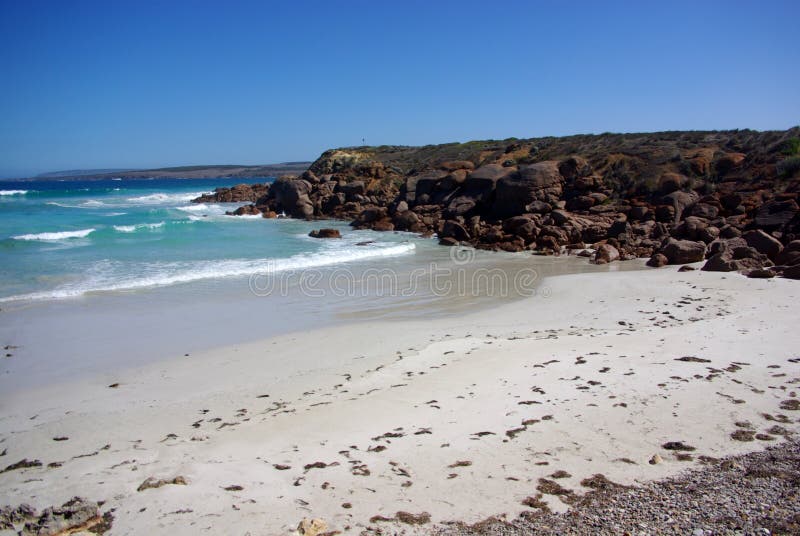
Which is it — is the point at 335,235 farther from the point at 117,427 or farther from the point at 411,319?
the point at 117,427

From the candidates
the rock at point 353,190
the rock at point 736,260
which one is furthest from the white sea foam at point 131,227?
the rock at point 736,260

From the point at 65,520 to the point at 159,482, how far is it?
0.75 meters

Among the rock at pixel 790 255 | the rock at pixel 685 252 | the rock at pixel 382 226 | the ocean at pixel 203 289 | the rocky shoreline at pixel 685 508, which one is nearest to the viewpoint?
the rocky shoreline at pixel 685 508

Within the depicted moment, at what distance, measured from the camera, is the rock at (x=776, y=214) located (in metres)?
17.3

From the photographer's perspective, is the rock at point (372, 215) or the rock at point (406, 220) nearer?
the rock at point (406, 220)

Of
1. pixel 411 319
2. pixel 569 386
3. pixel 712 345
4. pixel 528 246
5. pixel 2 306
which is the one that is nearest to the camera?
pixel 569 386

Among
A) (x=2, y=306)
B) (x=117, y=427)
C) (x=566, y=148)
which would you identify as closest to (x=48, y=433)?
(x=117, y=427)

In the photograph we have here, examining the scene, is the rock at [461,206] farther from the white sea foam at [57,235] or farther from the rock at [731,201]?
the white sea foam at [57,235]

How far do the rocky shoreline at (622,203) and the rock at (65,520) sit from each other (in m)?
14.3

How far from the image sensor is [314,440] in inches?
217

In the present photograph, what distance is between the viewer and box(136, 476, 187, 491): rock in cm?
456

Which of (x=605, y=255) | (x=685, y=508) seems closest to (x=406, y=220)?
(x=605, y=255)

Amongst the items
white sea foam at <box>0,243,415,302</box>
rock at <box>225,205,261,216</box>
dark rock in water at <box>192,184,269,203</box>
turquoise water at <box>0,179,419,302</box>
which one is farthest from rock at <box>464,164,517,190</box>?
dark rock in water at <box>192,184,269,203</box>

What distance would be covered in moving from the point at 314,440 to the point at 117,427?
2519 millimetres
